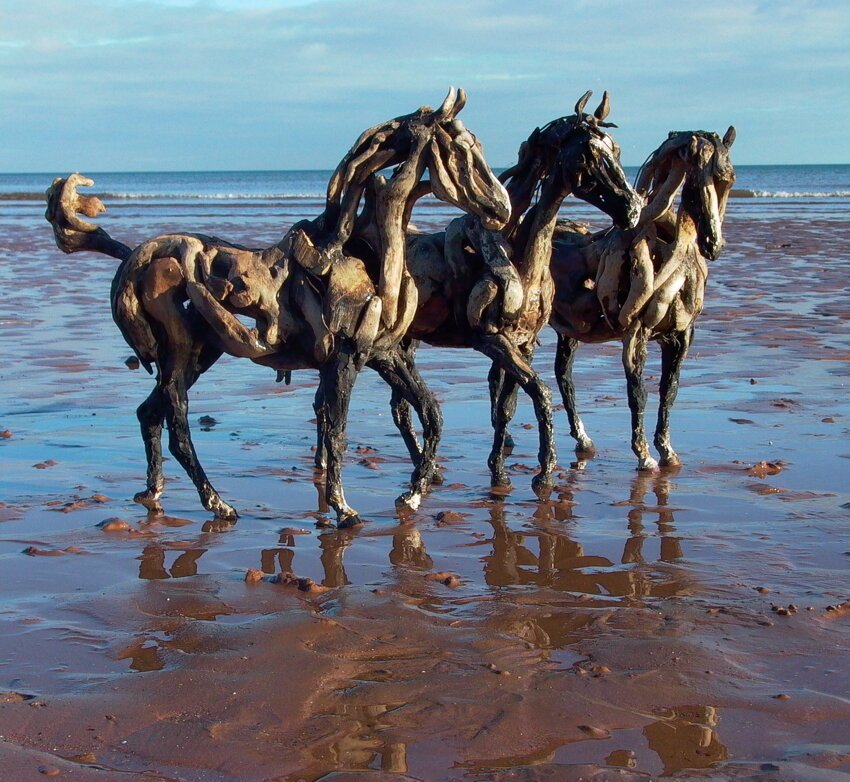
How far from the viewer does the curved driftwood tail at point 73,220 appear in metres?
7.11

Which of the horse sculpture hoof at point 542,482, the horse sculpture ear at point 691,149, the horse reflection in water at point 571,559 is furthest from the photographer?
the horse sculpture ear at point 691,149

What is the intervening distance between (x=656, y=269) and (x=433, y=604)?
3.50 metres

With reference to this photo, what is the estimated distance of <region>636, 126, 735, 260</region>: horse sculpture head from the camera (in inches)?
307

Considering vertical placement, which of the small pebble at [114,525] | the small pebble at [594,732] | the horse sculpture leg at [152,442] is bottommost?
the small pebble at [114,525]

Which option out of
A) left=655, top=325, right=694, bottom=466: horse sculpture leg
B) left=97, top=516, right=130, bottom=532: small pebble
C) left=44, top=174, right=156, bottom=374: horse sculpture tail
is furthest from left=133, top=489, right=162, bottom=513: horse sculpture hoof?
left=655, top=325, right=694, bottom=466: horse sculpture leg

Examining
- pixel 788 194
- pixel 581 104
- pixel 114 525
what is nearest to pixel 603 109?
pixel 581 104

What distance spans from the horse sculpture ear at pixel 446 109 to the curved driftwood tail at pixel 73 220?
2008 millimetres

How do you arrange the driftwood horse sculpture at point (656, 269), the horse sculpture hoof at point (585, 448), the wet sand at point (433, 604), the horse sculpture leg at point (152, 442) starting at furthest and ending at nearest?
1. the horse sculpture hoof at point (585, 448)
2. the driftwood horse sculpture at point (656, 269)
3. the horse sculpture leg at point (152, 442)
4. the wet sand at point (433, 604)

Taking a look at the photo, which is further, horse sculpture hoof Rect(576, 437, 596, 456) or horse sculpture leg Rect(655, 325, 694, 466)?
horse sculpture hoof Rect(576, 437, 596, 456)

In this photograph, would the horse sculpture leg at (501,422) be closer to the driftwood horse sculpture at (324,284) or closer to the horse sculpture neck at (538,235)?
the horse sculpture neck at (538,235)

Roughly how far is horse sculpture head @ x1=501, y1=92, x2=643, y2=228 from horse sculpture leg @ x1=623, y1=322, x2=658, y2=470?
1.13 metres

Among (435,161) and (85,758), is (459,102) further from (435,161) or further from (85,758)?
(85,758)

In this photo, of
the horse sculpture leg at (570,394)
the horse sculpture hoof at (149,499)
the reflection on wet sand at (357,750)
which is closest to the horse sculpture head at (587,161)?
the horse sculpture leg at (570,394)

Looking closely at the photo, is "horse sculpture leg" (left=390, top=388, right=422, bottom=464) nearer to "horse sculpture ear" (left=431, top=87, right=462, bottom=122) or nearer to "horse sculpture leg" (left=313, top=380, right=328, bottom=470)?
"horse sculpture leg" (left=313, top=380, right=328, bottom=470)
